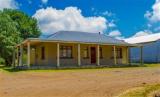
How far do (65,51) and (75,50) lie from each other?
3.76ft

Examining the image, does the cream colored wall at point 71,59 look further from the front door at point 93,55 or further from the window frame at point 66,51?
the front door at point 93,55

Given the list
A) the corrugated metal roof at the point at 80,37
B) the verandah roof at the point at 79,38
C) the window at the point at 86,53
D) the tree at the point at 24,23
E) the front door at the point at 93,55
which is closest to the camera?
the verandah roof at the point at 79,38

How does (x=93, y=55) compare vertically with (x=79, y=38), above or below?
below

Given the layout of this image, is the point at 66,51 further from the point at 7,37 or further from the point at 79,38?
the point at 7,37

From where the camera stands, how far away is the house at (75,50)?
3180cm

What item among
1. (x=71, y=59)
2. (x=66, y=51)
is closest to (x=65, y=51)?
(x=66, y=51)

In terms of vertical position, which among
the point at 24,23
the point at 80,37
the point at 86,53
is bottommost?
the point at 86,53

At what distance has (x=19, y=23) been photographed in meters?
54.7

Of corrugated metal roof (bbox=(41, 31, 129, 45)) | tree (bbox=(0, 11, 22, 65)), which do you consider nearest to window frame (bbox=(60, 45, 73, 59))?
corrugated metal roof (bbox=(41, 31, 129, 45))

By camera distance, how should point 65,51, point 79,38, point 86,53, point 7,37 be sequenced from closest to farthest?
point 65,51, point 79,38, point 86,53, point 7,37

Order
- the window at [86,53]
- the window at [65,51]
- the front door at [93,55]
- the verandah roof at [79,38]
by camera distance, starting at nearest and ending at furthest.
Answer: the verandah roof at [79,38], the window at [65,51], the window at [86,53], the front door at [93,55]

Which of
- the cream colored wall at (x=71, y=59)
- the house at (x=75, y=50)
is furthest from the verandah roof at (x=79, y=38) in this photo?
the cream colored wall at (x=71, y=59)

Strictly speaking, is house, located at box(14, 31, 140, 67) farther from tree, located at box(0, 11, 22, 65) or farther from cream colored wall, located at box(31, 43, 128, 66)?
tree, located at box(0, 11, 22, 65)

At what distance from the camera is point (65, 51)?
109 feet
